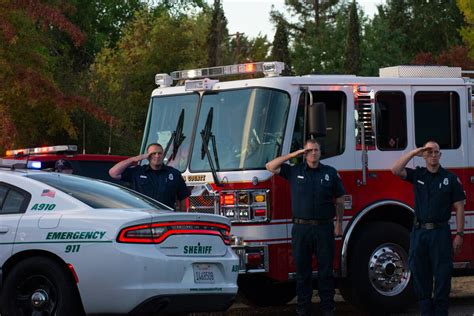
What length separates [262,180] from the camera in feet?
39.9

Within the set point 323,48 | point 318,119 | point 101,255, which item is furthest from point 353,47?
point 101,255

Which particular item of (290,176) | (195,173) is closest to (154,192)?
(195,173)

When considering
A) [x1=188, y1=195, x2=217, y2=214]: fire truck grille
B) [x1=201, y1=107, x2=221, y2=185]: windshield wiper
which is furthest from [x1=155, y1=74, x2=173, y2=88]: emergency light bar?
[x1=188, y1=195, x2=217, y2=214]: fire truck grille

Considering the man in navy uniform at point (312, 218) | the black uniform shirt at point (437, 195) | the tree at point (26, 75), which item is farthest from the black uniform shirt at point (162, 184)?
the tree at point (26, 75)

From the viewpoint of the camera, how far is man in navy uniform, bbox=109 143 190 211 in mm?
12242

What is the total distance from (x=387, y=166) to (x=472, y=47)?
1359 inches

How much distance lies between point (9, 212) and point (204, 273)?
179 cm

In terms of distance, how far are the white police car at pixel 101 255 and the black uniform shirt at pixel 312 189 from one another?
1587 mm

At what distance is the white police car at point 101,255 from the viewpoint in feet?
31.9

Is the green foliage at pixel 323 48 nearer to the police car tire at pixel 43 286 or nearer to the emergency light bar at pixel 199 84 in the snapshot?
the emergency light bar at pixel 199 84

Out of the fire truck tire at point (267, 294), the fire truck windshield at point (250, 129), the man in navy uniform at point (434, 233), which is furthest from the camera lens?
the fire truck tire at point (267, 294)

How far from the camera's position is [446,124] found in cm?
1333

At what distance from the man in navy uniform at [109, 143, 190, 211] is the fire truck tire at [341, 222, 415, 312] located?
196 cm

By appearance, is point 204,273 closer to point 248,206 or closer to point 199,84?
point 248,206
